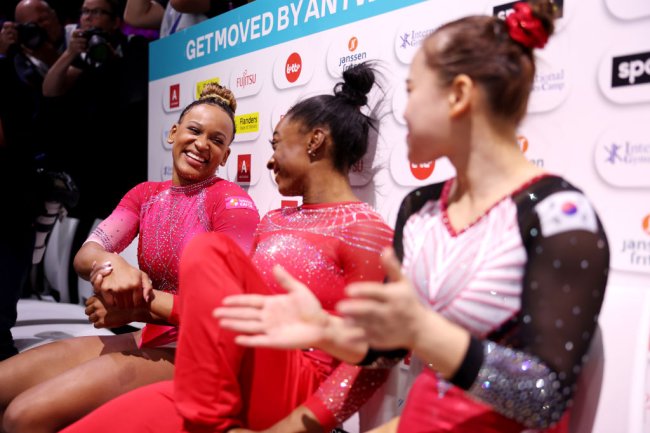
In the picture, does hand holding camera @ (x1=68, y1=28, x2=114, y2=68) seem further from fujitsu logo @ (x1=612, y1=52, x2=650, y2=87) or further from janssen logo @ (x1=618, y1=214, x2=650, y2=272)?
janssen logo @ (x1=618, y1=214, x2=650, y2=272)

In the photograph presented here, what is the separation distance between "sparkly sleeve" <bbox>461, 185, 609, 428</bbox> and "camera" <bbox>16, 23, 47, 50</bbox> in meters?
3.65

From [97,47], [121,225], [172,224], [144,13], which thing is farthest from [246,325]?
[144,13]

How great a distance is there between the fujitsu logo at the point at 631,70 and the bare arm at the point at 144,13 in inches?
109

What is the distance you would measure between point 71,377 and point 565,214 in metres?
1.32

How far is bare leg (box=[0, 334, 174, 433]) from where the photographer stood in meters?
1.50

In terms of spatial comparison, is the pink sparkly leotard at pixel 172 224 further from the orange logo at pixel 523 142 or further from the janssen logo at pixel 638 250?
the janssen logo at pixel 638 250

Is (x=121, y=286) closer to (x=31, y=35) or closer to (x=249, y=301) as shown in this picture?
(x=249, y=301)

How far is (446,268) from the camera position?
0.95 metres

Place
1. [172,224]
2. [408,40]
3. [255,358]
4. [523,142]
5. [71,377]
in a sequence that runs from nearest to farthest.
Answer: [255,358] < [523,142] < [71,377] < [408,40] < [172,224]

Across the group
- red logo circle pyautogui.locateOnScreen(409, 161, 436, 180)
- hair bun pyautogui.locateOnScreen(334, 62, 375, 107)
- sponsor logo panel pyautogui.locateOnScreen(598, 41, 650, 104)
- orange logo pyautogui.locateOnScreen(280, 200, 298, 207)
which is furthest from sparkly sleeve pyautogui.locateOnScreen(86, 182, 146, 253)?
sponsor logo panel pyautogui.locateOnScreen(598, 41, 650, 104)

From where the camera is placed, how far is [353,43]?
1.87 m

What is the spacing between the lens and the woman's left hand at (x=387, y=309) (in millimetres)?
758

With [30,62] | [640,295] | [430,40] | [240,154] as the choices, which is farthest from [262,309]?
[30,62]

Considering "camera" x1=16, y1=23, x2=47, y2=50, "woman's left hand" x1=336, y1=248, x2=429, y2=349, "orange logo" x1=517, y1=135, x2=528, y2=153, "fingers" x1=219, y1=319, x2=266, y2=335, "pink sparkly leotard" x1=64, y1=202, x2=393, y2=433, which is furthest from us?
"camera" x1=16, y1=23, x2=47, y2=50
